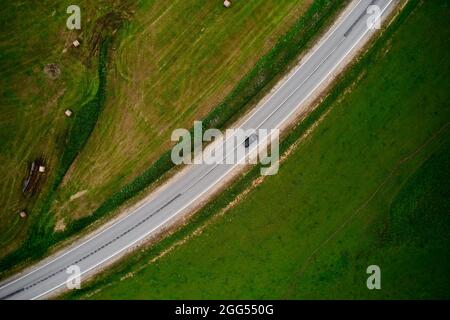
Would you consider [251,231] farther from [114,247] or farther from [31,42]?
[31,42]

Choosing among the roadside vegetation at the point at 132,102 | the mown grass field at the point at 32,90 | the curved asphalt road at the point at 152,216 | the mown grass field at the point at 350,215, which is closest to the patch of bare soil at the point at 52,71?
the mown grass field at the point at 32,90

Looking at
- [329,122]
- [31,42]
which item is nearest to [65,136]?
[31,42]

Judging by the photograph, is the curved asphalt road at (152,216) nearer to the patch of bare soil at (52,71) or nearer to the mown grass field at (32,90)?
the mown grass field at (32,90)

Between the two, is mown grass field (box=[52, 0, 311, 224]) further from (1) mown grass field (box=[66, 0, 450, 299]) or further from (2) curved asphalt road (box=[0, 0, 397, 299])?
(1) mown grass field (box=[66, 0, 450, 299])

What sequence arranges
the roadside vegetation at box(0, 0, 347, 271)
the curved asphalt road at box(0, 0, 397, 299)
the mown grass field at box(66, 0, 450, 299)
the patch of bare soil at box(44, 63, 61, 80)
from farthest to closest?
1. the curved asphalt road at box(0, 0, 397, 299)
2. the roadside vegetation at box(0, 0, 347, 271)
3. the patch of bare soil at box(44, 63, 61, 80)
4. the mown grass field at box(66, 0, 450, 299)

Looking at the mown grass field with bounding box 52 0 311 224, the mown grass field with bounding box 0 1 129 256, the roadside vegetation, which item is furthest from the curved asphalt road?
the mown grass field with bounding box 0 1 129 256

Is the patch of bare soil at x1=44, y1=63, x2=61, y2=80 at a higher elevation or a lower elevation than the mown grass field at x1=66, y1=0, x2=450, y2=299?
higher

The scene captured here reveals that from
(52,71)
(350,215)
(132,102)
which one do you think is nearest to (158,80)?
(132,102)

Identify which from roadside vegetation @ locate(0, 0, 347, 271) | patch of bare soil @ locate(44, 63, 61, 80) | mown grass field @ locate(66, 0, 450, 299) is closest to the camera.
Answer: mown grass field @ locate(66, 0, 450, 299)
